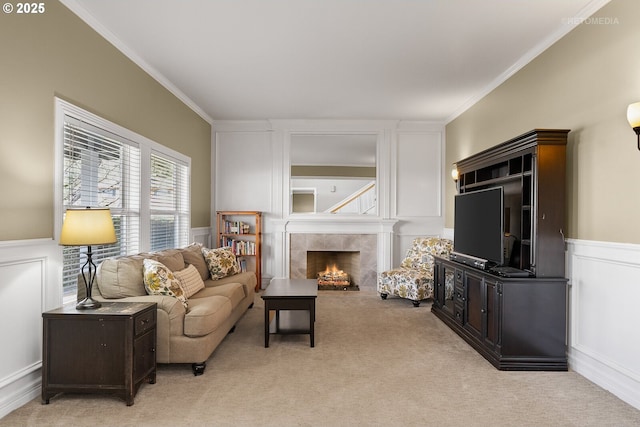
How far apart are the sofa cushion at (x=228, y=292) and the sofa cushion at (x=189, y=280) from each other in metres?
0.06

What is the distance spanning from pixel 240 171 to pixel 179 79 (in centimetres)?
225

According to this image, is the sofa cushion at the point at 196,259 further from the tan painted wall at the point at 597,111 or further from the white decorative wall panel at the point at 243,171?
the tan painted wall at the point at 597,111

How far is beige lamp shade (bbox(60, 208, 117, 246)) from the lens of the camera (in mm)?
2514

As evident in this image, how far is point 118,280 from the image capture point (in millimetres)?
3131

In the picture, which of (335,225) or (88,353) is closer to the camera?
(88,353)

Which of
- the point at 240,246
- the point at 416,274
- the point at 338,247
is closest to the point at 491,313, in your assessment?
the point at 416,274

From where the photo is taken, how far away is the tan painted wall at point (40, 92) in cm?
239

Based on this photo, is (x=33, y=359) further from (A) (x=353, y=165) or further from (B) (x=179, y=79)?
(A) (x=353, y=165)

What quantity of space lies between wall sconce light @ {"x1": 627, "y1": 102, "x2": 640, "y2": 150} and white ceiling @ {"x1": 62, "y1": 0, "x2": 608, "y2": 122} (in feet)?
3.29

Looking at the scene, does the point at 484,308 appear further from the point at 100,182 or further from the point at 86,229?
the point at 100,182

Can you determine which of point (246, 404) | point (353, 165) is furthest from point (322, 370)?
point (353, 165)

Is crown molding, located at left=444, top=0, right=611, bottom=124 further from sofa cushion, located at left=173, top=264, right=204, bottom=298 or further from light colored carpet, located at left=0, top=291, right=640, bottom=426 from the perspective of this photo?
sofa cushion, located at left=173, top=264, right=204, bottom=298

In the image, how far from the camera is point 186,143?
538cm

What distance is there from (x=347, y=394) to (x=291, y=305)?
1184 millimetres
